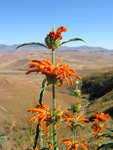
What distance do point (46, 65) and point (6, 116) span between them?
13.2 m

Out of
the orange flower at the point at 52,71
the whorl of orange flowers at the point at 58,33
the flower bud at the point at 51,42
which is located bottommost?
the orange flower at the point at 52,71

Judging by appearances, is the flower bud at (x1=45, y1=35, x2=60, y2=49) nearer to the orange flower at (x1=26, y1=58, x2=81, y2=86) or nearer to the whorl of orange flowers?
the whorl of orange flowers

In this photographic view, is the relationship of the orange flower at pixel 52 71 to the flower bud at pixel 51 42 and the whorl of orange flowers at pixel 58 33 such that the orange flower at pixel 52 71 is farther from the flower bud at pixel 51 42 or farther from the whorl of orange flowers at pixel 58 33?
the whorl of orange flowers at pixel 58 33

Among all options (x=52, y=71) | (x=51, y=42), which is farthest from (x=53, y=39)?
(x=52, y=71)

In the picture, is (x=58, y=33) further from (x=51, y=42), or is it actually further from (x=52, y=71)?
(x=52, y=71)

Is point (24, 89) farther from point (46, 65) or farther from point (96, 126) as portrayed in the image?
point (46, 65)

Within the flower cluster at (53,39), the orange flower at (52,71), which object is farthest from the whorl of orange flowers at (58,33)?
the orange flower at (52,71)

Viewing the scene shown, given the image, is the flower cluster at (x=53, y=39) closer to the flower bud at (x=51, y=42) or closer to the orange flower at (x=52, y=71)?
the flower bud at (x=51, y=42)

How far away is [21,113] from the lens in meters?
14.5

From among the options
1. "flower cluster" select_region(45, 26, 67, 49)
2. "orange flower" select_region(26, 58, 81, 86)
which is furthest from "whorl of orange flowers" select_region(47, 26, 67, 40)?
"orange flower" select_region(26, 58, 81, 86)

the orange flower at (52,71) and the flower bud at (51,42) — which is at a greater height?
the flower bud at (51,42)

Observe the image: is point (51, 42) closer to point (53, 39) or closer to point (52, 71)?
point (53, 39)

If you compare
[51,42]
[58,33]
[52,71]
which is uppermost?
[58,33]

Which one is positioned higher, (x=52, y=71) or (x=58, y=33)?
(x=58, y=33)
